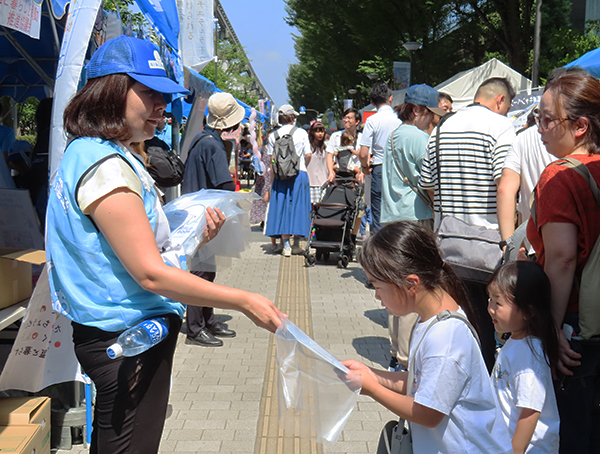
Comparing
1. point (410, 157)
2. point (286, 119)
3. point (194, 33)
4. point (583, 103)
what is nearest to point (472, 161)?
point (410, 157)

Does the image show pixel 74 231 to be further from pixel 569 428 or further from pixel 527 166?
pixel 527 166

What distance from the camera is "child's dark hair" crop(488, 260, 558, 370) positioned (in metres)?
2.28

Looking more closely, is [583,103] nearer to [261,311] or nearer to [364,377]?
[364,377]

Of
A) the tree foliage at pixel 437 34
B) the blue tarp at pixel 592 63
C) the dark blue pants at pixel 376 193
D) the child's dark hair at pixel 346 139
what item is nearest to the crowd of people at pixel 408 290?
the blue tarp at pixel 592 63

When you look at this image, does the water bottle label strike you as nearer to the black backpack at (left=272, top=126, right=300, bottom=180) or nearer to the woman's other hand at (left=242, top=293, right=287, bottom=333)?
the woman's other hand at (left=242, top=293, right=287, bottom=333)

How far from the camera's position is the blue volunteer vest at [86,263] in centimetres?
174

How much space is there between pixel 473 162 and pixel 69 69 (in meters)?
2.55

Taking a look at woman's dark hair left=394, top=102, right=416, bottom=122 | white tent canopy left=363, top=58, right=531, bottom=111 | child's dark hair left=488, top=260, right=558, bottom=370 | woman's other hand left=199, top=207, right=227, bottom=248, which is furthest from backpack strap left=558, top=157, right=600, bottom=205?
white tent canopy left=363, top=58, right=531, bottom=111

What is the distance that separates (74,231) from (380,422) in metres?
2.62

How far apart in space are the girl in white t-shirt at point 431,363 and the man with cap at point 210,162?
3111 millimetres

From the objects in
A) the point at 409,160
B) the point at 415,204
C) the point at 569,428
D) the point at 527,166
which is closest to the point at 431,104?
the point at 409,160

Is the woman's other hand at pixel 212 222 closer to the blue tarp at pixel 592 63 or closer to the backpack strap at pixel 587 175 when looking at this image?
the backpack strap at pixel 587 175

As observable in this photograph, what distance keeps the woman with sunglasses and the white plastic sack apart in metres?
1.37

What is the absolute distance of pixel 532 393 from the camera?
2.21 metres
